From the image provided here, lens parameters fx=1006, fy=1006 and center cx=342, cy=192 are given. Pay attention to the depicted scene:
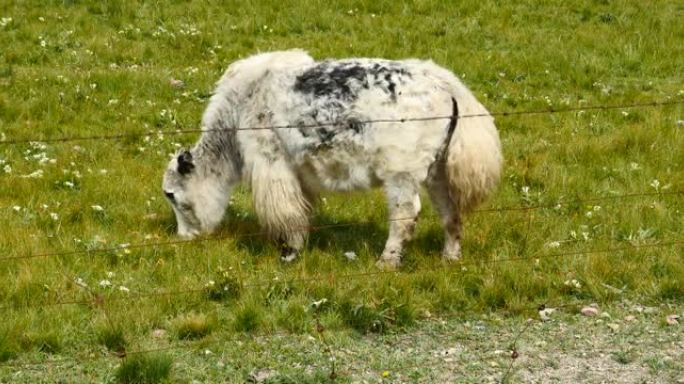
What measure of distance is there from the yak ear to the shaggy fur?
1 centimetres

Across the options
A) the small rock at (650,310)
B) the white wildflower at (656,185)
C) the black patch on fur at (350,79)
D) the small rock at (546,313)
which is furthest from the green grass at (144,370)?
the white wildflower at (656,185)

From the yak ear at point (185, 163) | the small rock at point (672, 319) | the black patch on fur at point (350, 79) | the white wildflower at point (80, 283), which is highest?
the black patch on fur at point (350, 79)

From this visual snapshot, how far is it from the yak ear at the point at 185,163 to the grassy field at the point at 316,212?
0.63 metres

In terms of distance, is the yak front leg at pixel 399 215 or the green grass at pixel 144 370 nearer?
the green grass at pixel 144 370

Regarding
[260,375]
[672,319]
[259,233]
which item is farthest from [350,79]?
[672,319]

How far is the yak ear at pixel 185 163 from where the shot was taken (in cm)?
1020

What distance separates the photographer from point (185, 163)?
10.2 meters

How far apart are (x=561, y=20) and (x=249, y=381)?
13013 mm

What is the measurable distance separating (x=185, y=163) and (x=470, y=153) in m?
2.96

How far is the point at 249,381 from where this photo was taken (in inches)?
275

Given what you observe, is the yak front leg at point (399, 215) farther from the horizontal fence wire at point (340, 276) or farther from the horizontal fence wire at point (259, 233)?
the horizontal fence wire at point (340, 276)

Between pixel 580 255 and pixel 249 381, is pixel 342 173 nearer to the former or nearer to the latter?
pixel 580 255

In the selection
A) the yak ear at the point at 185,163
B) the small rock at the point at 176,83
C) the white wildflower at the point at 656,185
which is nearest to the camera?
the yak ear at the point at 185,163

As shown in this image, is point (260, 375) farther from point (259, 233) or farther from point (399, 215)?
point (259, 233)
